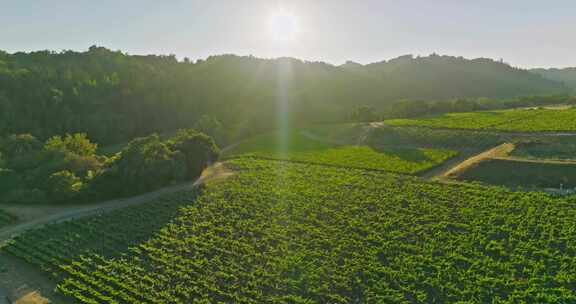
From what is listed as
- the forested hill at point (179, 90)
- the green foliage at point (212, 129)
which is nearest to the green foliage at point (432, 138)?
the forested hill at point (179, 90)

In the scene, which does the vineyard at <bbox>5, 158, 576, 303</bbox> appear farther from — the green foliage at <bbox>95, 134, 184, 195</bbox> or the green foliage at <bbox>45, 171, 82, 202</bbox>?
the green foliage at <bbox>45, 171, 82, 202</bbox>

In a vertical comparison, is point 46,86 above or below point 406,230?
above

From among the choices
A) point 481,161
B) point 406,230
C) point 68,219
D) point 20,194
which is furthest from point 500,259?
point 20,194

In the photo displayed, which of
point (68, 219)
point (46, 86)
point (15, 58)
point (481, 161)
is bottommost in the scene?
point (68, 219)

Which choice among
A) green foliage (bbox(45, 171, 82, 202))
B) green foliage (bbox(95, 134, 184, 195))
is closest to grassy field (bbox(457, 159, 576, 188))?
green foliage (bbox(95, 134, 184, 195))

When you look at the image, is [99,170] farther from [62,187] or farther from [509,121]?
[509,121]

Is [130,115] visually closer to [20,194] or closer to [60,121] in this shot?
[60,121]
